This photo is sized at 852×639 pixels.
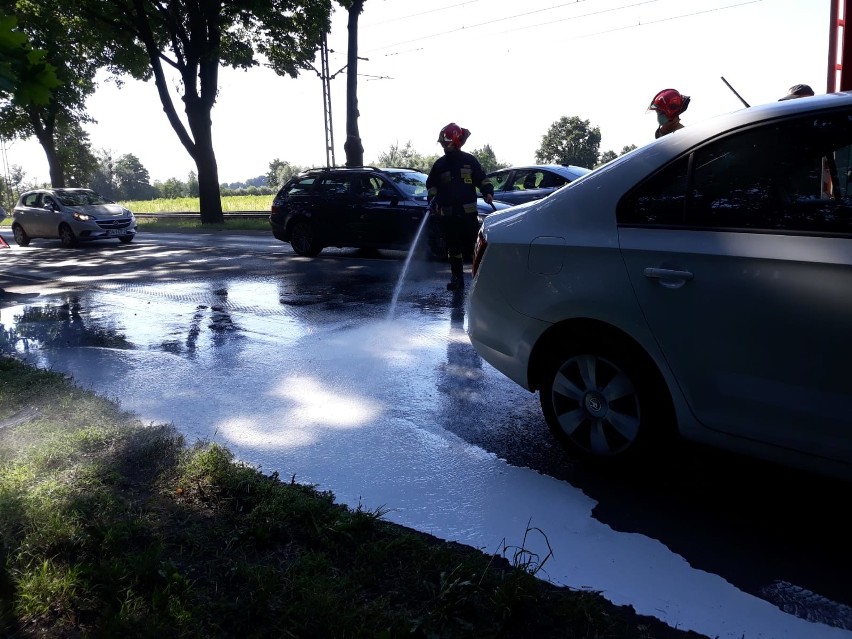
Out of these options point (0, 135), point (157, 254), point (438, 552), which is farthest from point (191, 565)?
point (0, 135)

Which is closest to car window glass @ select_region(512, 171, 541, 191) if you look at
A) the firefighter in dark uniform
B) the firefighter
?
the firefighter in dark uniform

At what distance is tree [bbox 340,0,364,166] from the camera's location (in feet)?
82.3

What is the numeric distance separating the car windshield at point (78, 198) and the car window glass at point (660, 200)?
66.6 feet

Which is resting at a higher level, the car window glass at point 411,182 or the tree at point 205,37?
the tree at point 205,37

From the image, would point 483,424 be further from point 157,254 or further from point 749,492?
point 157,254

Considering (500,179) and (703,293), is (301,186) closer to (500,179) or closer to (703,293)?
(500,179)

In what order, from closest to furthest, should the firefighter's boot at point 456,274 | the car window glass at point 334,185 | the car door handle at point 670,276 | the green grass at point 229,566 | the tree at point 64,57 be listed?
the green grass at point 229,566 < the car door handle at point 670,276 < the firefighter's boot at point 456,274 < the car window glass at point 334,185 < the tree at point 64,57

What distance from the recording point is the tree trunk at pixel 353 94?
25.1m

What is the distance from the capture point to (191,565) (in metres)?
2.73

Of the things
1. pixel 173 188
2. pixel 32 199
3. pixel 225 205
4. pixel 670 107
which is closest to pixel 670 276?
pixel 670 107

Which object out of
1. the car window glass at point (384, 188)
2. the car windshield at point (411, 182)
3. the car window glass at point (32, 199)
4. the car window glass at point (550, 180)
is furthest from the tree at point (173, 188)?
the car window glass at point (384, 188)

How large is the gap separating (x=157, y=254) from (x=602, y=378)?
14828mm

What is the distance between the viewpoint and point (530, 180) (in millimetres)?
15430

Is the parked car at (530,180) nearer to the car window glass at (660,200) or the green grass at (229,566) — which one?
the car window glass at (660,200)
